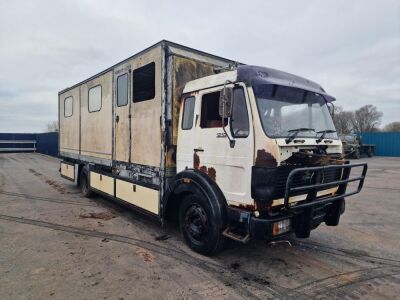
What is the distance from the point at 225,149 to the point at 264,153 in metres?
0.68

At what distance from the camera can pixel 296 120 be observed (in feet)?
14.9

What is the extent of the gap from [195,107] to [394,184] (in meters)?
11.4

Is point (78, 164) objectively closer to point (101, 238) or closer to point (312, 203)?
point (101, 238)

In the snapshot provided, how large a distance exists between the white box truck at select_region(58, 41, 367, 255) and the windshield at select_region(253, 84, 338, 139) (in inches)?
0.6

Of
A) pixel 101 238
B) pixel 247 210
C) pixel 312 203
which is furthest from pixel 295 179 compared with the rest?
pixel 101 238

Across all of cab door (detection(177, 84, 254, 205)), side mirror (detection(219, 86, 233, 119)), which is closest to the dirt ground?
cab door (detection(177, 84, 254, 205))

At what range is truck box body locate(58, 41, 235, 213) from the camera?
5.41 metres

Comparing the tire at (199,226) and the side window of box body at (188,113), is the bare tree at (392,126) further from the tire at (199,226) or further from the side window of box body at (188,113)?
the tire at (199,226)

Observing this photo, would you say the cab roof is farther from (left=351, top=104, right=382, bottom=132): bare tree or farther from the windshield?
(left=351, top=104, right=382, bottom=132): bare tree

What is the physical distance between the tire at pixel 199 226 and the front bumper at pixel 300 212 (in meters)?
0.36

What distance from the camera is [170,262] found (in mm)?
4617

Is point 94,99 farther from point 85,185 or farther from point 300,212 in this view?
point 300,212

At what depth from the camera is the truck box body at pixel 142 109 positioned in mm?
5414

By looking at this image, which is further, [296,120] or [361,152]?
[361,152]
